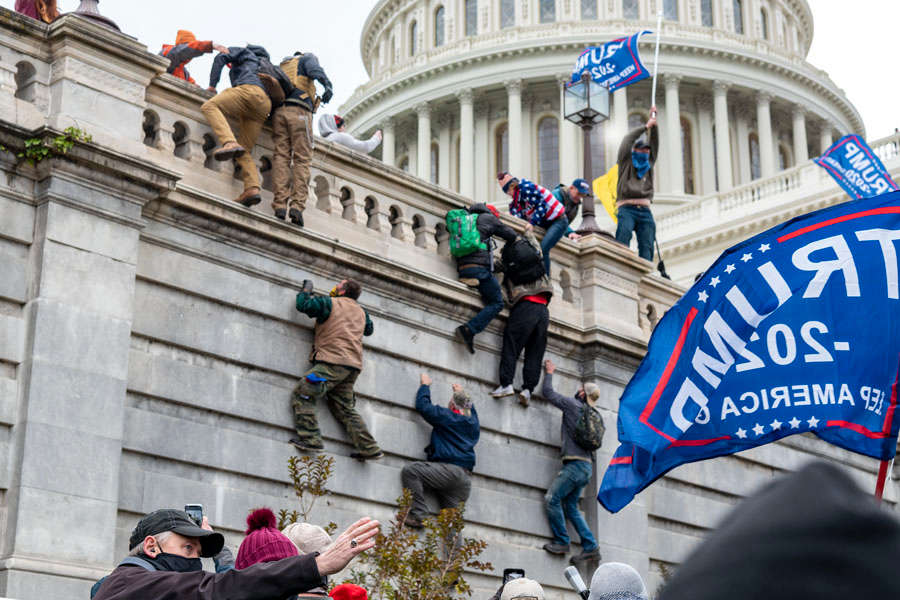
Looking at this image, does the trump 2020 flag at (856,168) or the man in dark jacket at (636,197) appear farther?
the trump 2020 flag at (856,168)

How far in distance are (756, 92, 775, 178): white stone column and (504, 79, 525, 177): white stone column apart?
1300 centimetres

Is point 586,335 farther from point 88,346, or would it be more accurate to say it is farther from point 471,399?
point 88,346

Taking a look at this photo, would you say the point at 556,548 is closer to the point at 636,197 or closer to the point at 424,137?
the point at 636,197

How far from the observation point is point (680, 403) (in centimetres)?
902

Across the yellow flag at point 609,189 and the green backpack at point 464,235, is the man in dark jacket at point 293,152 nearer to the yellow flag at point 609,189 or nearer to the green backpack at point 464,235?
the green backpack at point 464,235

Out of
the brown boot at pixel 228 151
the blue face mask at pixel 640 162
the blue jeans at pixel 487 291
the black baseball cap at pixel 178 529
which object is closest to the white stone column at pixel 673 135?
the blue face mask at pixel 640 162

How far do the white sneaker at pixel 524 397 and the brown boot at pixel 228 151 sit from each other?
468 cm

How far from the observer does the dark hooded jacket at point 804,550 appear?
1.20 meters

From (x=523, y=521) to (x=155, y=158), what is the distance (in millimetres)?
5956

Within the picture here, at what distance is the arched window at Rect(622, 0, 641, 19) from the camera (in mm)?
74488

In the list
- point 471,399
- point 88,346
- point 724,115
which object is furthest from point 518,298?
point 724,115

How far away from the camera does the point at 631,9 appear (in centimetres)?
7500

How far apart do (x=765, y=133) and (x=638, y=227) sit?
2146 inches

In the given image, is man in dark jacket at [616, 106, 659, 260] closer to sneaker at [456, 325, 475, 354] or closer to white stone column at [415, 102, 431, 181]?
sneaker at [456, 325, 475, 354]
